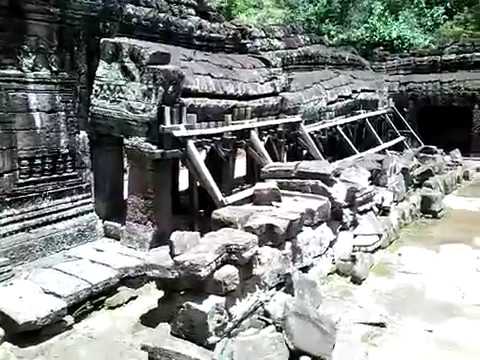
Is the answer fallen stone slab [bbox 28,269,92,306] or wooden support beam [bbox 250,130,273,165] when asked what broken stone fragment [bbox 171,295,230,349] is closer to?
fallen stone slab [bbox 28,269,92,306]

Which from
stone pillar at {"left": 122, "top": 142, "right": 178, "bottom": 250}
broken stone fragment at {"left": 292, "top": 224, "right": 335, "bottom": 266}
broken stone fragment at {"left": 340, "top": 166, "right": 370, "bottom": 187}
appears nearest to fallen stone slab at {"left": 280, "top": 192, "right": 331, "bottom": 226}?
broken stone fragment at {"left": 292, "top": 224, "right": 335, "bottom": 266}

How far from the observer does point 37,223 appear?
6.61 m

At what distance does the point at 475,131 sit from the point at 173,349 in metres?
13.6

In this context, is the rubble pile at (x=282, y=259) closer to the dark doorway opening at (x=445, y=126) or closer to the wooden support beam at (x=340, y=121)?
the wooden support beam at (x=340, y=121)

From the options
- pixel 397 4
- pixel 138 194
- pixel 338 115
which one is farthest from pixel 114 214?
pixel 397 4

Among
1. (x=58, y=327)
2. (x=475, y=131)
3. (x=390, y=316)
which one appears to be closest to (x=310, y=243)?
(x=390, y=316)

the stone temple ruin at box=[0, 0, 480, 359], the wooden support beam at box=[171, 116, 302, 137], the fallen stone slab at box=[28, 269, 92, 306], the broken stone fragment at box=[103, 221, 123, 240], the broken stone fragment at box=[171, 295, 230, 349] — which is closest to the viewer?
the broken stone fragment at box=[171, 295, 230, 349]

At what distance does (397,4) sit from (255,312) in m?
17.2

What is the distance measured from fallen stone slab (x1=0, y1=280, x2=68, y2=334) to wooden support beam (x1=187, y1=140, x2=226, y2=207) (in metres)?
2.22

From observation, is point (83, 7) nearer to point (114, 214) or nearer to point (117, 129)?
point (117, 129)

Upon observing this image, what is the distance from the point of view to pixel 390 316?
5883 millimetres

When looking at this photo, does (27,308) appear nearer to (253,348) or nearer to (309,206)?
(253,348)

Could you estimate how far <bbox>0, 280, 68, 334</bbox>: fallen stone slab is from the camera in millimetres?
5172

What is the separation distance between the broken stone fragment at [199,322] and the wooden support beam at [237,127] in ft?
8.92
